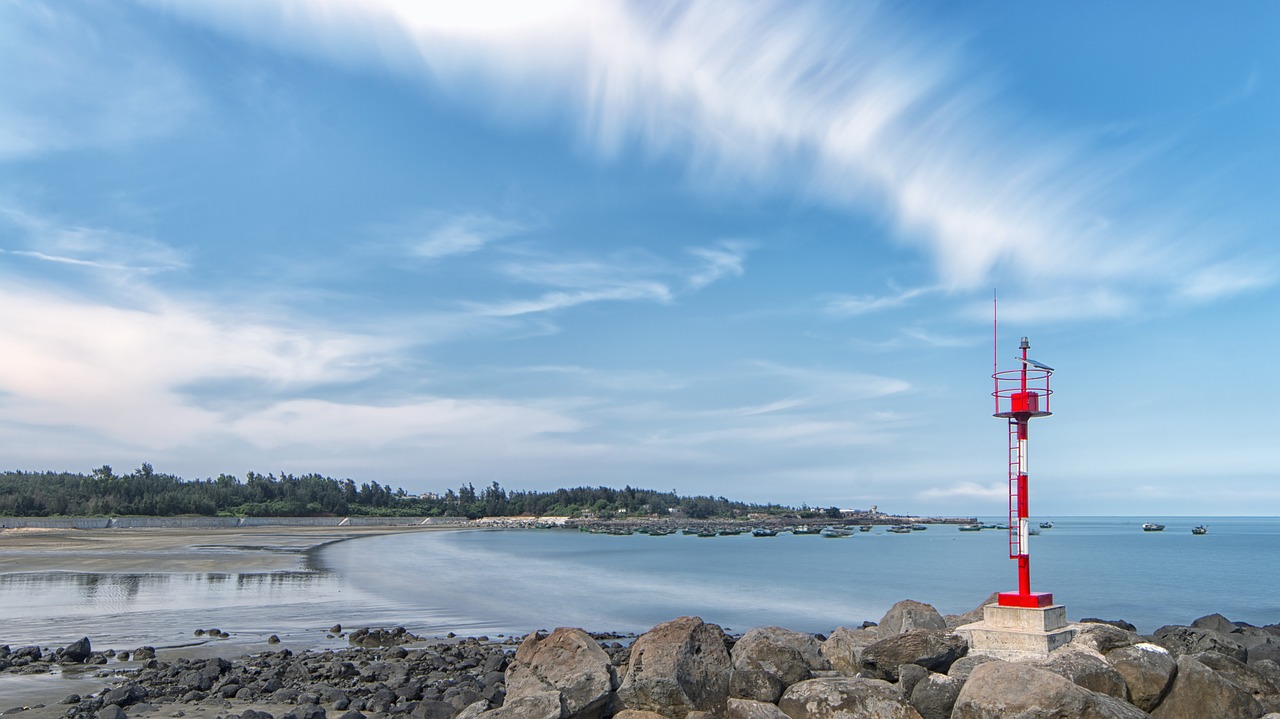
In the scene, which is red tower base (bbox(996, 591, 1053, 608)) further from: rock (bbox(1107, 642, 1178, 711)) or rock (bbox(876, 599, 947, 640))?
rock (bbox(876, 599, 947, 640))

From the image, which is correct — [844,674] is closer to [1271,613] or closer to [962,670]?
[962,670]

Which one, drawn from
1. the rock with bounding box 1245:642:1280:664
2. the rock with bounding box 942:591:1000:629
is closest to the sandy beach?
the rock with bounding box 942:591:1000:629

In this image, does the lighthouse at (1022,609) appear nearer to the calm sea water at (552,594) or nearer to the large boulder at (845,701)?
the large boulder at (845,701)

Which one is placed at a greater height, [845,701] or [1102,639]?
[1102,639]

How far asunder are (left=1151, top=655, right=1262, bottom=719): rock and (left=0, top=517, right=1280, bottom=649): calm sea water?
59.3ft

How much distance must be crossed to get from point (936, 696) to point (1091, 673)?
2083 millimetres

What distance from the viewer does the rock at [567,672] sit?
431 inches

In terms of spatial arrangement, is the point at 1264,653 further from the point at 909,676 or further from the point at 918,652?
the point at 909,676

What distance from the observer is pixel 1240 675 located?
12.2 metres

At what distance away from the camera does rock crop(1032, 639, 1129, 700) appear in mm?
10930

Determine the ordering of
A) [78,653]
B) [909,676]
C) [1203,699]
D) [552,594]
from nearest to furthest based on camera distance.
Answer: [1203,699] < [909,676] < [78,653] < [552,594]

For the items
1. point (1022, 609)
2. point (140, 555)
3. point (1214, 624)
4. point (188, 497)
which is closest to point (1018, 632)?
point (1022, 609)

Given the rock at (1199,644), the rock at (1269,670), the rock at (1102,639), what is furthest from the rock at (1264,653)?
the rock at (1102,639)

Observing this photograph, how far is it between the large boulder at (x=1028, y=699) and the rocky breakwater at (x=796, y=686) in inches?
0.6
